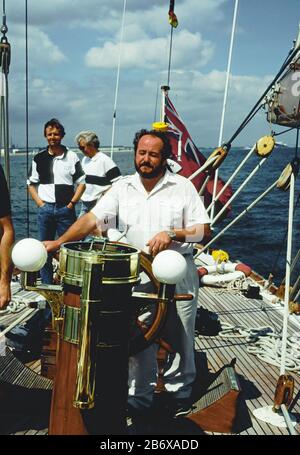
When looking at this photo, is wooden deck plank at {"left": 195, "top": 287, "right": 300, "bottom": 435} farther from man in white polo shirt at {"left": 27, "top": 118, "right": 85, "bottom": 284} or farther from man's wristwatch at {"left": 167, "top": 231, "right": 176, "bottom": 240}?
Answer: man in white polo shirt at {"left": 27, "top": 118, "right": 85, "bottom": 284}

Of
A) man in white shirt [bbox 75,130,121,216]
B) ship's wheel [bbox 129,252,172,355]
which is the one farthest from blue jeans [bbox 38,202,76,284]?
ship's wheel [bbox 129,252,172,355]

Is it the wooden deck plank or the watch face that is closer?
the watch face

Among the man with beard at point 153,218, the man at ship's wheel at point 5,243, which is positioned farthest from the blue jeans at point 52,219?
the man at ship's wheel at point 5,243

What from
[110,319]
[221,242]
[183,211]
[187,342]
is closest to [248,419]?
[187,342]

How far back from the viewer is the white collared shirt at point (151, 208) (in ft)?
8.82

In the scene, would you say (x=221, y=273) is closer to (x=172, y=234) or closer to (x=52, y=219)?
(x=52, y=219)

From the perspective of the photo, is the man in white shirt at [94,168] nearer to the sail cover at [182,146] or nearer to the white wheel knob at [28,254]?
the sail cover at [182,146]

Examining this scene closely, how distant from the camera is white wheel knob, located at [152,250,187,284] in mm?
1926

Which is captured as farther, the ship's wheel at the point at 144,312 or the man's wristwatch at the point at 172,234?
the man's wristwatch at the point at 172,234

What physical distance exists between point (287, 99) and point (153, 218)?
1563mm

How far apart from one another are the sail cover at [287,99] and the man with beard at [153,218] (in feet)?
4.12

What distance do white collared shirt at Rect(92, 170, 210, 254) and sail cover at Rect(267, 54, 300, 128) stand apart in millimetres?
1277

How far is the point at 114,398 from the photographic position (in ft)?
6.45
